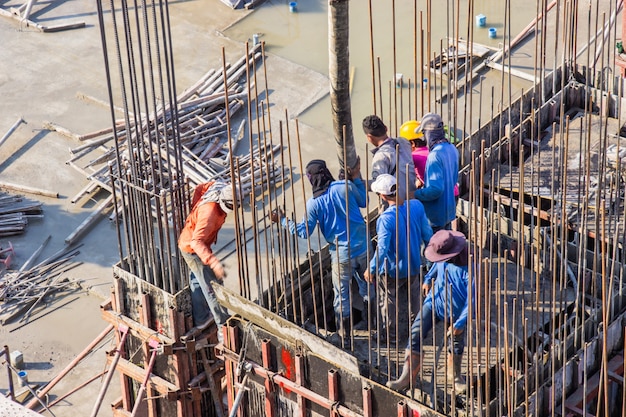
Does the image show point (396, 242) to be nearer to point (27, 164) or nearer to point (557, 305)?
point (557, 305)

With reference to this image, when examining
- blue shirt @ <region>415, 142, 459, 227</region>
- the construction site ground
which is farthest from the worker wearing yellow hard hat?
the construction site ground

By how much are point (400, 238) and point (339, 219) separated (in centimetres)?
64

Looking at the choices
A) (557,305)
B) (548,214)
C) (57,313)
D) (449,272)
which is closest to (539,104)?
(548,214)

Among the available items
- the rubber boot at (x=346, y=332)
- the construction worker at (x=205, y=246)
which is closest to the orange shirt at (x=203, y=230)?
the construction worker at (x=205, y=246)

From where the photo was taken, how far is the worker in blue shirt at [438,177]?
1180 centimetres

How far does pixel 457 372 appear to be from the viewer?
1068cm

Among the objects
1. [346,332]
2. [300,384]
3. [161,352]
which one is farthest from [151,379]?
[346,332]

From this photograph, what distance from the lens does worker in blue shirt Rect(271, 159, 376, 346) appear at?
37.1 ft

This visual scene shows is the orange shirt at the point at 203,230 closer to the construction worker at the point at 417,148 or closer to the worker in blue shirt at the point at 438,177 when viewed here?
the worker in blue shirt at the point at 438,177

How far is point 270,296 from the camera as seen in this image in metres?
11.5

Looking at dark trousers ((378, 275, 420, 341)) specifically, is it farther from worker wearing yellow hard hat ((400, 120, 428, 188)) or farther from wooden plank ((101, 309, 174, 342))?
wooden plank ((101, 309, 174, 342))

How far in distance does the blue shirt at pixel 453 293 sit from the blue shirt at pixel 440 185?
3.93 ft

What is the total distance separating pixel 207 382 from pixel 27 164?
22.7 feet

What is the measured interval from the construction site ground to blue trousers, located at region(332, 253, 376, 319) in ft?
11.4
